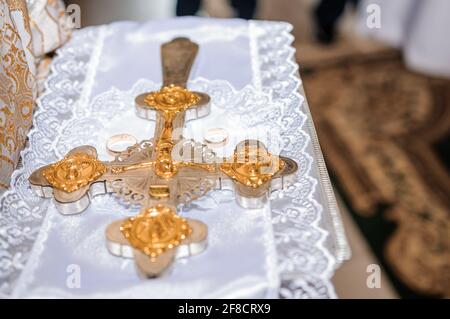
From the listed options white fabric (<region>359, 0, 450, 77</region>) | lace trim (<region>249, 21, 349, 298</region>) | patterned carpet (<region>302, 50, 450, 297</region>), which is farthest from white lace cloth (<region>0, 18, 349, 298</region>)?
white fabric (<region>359, 0, 450, 77</region>)

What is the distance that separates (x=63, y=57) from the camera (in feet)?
3.25

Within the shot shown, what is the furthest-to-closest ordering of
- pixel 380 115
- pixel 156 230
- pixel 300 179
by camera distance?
pixel 380 115 < pixel 300 179 < pixel 156 230

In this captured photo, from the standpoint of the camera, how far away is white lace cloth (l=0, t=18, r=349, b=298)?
2.03ft

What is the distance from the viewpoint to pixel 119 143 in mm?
787

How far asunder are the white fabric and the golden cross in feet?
4.67

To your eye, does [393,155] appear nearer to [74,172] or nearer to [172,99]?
[172,99]

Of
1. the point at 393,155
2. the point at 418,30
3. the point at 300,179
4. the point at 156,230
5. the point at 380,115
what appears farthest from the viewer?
the point at 418,30

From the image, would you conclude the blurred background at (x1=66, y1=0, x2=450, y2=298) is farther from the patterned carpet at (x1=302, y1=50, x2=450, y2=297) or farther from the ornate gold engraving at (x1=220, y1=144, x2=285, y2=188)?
the ornate gold engraving at (x1=220, y1=144, x2=285, y2=188)

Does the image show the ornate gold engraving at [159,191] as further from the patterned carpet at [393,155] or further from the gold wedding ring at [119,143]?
the patterned carpet at [393,155]

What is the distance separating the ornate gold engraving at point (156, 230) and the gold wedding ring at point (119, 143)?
0.53 ft

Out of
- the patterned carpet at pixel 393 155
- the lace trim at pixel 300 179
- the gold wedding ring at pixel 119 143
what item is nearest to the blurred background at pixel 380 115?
the patterned carpet at pixel 393 155

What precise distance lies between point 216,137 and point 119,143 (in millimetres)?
134

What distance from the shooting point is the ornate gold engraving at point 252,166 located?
0.68 metres

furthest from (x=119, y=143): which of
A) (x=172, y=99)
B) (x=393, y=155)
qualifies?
(x=393, y=155)
